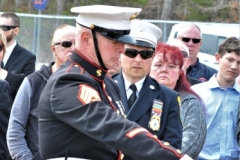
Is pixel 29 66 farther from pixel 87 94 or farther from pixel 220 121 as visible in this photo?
pixel 87 94

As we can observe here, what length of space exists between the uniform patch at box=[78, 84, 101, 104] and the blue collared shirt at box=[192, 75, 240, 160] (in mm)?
2639


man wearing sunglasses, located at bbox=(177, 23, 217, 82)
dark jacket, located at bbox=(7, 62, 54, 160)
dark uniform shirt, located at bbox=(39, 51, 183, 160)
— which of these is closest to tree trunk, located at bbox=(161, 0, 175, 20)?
man wearing sunglasses, located at bbox=(177, 23, 217, 82)

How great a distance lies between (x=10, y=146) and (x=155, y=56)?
1341 millimetres

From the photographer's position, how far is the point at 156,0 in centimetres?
2836

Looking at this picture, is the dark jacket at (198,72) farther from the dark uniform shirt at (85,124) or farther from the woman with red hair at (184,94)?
the dark uniform shirt at (85,124)

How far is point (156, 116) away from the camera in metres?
4.77

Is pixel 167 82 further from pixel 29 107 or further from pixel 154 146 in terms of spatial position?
pixel 154 146

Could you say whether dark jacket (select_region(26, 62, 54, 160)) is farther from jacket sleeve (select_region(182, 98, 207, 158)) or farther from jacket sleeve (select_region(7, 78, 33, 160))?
jacket sleeve (select_region(182, 98, 207, 158))

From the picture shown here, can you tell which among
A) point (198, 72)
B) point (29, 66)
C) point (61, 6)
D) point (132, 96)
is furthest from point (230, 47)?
point (61, 6)

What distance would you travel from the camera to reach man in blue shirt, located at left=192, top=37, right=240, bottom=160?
5910 mm

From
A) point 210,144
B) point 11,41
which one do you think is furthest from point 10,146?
point 11,41

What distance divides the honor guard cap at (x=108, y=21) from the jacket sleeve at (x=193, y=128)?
1610 millimetres

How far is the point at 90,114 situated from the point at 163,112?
146 cm

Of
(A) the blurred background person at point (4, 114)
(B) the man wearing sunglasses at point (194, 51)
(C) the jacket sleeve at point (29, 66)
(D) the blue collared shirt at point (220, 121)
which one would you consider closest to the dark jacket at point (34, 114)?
(A) the blurred background person at point (4, 114)
